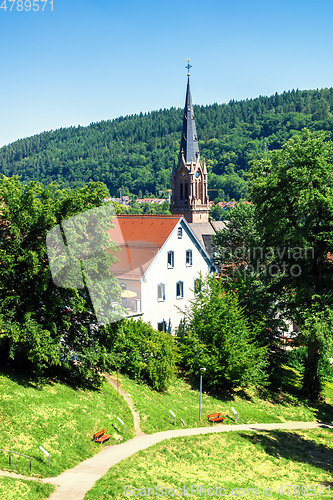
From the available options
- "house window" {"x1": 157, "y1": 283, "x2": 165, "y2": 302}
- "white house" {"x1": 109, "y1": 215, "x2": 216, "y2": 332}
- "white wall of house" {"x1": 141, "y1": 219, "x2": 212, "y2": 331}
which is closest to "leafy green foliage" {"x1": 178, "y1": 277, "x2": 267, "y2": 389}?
"white house" {"x1": 109, "y1": 215, "x2": 216, "y2": 332}

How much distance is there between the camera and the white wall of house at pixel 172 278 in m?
40.4

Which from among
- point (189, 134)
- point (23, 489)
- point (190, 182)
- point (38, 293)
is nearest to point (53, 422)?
point (23, 489)

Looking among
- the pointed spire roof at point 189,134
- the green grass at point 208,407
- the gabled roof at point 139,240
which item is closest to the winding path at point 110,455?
the green grass at point 208,407

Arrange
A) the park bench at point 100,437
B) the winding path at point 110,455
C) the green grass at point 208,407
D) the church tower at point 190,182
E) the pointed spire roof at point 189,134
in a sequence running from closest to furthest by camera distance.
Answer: the winding path at point 110,455 < the park bench at point 100,437 < the green grass at point 208,407 < the pointed spire roof at point 189,134 < the church tower at point 190,182

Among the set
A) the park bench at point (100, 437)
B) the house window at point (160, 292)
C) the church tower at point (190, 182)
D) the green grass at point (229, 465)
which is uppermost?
the church tower at point (190, 182)

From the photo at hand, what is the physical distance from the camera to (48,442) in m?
21.8

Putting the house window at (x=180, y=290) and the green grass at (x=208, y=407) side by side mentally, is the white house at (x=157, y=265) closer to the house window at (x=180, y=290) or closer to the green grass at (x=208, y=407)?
the house window at (x=180, y=290)

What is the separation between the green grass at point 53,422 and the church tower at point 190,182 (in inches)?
2640

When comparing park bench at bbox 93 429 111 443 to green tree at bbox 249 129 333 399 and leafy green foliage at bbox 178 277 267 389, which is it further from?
green tree at bbox 249 129 333 399

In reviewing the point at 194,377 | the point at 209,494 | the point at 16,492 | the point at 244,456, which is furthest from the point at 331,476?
the point at 16,492

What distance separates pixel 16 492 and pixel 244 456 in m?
12.8

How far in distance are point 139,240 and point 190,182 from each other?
174 feet

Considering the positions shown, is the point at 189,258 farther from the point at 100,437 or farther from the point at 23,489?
→ the point at 23,489

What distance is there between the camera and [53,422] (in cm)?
2311
